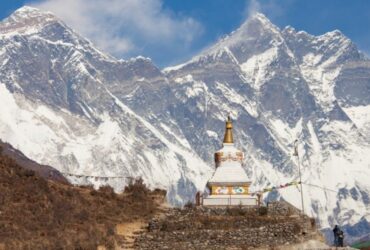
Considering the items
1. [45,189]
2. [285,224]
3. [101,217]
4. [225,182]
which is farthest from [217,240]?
[225,182]

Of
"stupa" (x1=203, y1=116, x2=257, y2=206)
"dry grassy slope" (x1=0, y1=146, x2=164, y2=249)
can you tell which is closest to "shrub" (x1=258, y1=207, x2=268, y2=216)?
"dry grassy slope" (x1=0, y1=146, x2=164, y2=249)

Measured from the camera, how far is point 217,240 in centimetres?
5028

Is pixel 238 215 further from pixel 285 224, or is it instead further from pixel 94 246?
pixel 94 246

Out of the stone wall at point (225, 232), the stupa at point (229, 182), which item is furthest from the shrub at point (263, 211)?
the stupa at point (229, 182)

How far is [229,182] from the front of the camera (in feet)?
247

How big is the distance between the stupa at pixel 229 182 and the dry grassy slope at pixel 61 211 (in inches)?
252

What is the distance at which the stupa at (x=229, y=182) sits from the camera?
68.9m

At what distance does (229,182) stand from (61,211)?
22.8 metres

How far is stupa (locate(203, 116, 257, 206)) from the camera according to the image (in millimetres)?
68938

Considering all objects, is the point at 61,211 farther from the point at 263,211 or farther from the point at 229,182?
the point at 229,182

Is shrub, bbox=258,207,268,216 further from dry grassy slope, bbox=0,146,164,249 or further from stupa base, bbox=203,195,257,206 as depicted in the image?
stupa base, bbox=203,195,257,206

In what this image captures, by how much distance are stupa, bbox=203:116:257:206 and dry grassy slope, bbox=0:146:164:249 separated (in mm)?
6402

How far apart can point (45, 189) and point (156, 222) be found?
25.0ft

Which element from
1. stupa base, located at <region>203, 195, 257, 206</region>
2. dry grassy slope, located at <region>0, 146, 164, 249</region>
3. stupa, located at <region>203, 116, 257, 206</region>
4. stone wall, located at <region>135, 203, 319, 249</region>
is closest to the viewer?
dry grassy slope, located at <region>0, 146, 164, 249</region>
